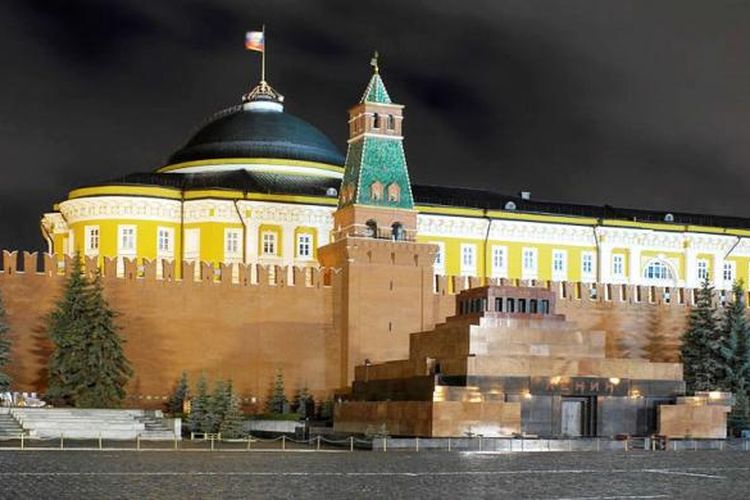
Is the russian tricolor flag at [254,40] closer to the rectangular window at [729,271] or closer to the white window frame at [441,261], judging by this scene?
the white window frame at [441,261]

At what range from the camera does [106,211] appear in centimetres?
4550

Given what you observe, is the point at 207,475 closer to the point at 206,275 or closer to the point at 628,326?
the point at 206,275

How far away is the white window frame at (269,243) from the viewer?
46094mm

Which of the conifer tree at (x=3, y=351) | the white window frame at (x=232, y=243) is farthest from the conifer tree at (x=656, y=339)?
the conifer tree at (x=3, y=351)

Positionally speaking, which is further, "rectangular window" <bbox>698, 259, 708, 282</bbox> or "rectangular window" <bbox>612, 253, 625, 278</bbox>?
"rectangular window" <bbox>698, 259, 708, 282</bbox>

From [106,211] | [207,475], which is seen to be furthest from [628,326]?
[207,475]

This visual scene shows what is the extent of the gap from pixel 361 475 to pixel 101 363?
16.7 metres

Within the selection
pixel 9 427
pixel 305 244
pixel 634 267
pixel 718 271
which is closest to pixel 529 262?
pixel 634 267

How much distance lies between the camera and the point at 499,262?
49.0 meters

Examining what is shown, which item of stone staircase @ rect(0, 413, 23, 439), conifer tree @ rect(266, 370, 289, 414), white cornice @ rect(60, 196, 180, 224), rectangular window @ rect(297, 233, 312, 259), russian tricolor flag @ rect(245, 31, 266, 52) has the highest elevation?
russian tricolor flag @ rect(245, 31, 266, 52)

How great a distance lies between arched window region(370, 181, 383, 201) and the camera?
40.8 m

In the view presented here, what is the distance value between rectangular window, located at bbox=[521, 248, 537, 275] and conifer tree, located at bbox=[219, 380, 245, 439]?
1800 cm

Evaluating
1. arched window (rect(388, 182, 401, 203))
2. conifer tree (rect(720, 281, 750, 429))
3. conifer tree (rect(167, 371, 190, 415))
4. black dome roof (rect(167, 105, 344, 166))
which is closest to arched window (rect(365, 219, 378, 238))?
arched window (rect(388, 182, 401, 203))

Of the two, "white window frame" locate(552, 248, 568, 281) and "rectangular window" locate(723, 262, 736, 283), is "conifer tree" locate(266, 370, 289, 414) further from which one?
"rectangular window" locate(723, 262, 736, 283)
